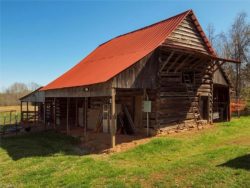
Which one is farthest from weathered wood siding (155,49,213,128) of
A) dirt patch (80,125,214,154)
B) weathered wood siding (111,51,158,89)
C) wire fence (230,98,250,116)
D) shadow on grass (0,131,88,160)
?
wire fence (230,98,250,116)

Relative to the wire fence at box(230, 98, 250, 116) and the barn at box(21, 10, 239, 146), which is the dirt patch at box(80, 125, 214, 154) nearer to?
the barn at box(21, 10, 239, 146)

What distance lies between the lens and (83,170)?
9.46m

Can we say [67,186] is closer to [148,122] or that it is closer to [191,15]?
[148,122]

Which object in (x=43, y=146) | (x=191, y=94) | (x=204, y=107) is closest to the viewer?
(x=43, y=146)

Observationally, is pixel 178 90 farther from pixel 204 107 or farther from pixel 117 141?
pixel 117 141

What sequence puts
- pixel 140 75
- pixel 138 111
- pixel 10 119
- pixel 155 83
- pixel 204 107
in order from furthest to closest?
pixel 10 119
pixel 204 107
pixel 138 111
pixel 155 83
pixel 140 75

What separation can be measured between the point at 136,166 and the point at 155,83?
6.71 metres

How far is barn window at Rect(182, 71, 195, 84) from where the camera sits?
17.7m

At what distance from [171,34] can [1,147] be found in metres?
11.8

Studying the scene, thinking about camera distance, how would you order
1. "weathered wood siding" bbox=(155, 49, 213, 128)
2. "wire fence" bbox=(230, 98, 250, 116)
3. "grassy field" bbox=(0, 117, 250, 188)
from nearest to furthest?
"grassy field" bbox=(0, 117, 250, 188) → "weathered wood siding" bbox=(155, 49, 213, 128) → "wire fence" bbox=(230, 98, 250, 116)

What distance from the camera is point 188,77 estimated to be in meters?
18.1

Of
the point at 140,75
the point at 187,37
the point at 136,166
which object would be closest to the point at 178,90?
the point at 140,75

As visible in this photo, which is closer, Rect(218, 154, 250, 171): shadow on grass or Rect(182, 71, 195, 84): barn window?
Rect(218, 154, 250, 171): shadow on grass

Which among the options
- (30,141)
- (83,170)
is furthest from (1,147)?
(83,170)
